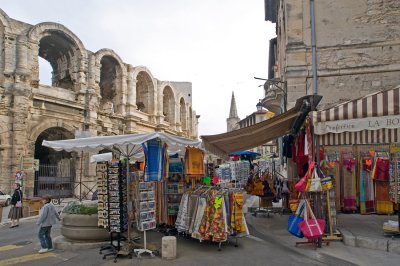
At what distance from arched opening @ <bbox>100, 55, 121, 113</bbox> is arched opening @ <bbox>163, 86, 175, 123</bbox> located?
7.77m

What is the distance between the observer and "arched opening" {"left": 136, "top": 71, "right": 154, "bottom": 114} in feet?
99.2

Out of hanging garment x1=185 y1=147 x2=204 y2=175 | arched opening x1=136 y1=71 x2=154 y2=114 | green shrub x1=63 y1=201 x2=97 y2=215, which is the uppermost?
arched opening x1=136 y1=71 x2=154 y2=114

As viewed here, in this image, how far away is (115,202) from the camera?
694cm

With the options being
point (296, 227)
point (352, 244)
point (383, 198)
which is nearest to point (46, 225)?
point (296, 227)

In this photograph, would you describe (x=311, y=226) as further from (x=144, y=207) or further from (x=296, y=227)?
(x=144, y=207)

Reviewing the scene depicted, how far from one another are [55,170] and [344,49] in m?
19.9

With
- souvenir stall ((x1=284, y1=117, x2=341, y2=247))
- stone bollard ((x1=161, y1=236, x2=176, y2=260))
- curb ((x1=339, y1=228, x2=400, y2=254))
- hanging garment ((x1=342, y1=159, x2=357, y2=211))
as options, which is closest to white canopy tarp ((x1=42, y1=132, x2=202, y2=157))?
stone bollard ((x1=161, y1=236, x2=176, y2=260))

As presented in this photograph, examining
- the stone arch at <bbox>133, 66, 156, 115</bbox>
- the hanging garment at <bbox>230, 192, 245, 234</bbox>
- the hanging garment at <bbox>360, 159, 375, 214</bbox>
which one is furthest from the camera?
the stone arch at <bbox>133, 66, 156, 115</bbox>

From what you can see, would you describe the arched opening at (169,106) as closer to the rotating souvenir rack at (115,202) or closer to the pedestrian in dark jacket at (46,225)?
the pedestrian in dark jacket at (46,225)

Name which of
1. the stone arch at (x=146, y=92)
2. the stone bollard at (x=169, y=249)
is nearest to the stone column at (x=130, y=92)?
the stone arch at (x=146, y=92)

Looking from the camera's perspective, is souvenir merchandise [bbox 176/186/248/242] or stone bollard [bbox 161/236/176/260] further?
souvenir merchandise [bbox 176/186/248/242]

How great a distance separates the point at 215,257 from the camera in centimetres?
640

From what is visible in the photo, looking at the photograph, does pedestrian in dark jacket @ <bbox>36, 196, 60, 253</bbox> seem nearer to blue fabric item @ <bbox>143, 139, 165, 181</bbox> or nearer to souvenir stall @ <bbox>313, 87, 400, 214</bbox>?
blue fabric item @ <bbox>143, 139, 165, 181</bbox>

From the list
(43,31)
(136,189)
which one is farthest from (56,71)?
(136,189)
